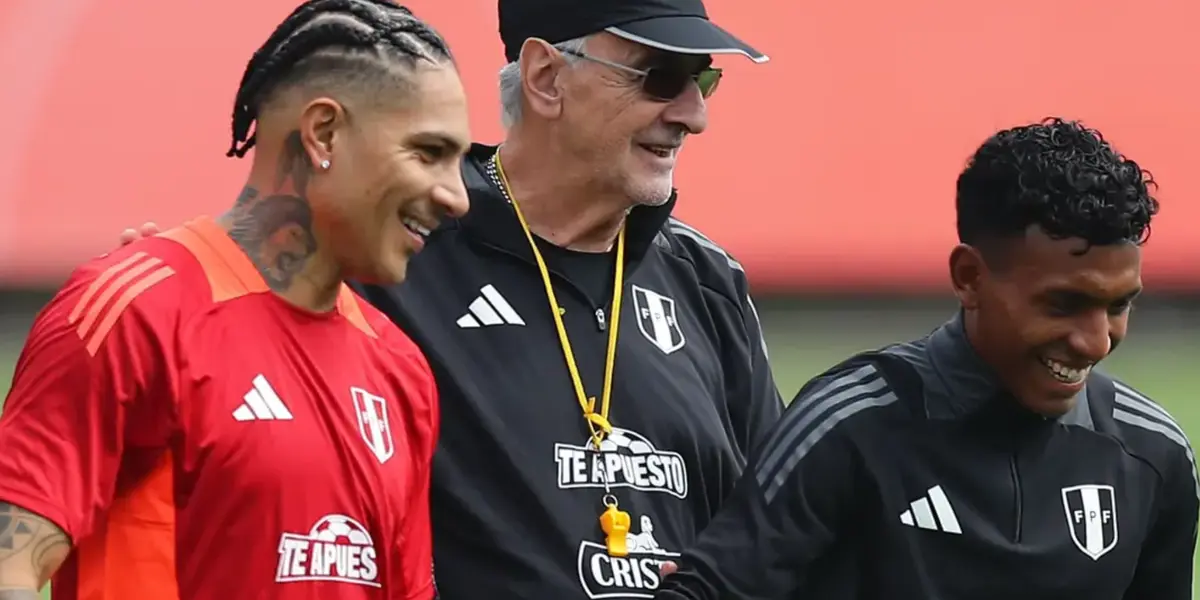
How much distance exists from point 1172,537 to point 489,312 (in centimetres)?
119

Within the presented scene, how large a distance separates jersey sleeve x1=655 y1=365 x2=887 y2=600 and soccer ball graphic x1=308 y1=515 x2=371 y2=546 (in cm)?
51

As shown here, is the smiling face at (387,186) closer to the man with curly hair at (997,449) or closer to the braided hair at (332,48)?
the braided hair at (332,48)

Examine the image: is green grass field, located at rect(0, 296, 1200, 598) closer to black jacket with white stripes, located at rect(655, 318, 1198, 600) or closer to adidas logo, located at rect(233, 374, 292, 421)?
black jacket with white stripes, located at rect(655, 318, 1198, 600)

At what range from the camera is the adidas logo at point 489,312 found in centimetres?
361

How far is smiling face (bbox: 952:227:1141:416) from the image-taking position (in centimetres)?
316

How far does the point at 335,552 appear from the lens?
2914 mm

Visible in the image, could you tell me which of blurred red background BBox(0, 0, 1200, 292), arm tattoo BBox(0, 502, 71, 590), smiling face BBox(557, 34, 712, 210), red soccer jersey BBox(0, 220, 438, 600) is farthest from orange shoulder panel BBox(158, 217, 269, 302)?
blurred red background BBox(0, 0, 1200, 292)

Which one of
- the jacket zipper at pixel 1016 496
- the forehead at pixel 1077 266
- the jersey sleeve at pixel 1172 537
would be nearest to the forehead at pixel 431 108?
the forehead at pixel 1077 266

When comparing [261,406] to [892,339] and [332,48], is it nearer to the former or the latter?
[332,48]

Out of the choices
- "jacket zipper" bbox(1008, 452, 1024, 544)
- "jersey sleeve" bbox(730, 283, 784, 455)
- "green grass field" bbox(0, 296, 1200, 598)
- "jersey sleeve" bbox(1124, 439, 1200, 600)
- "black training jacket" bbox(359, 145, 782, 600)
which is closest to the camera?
"jacket zipper" bbox(1008, 452, 1024, 544)

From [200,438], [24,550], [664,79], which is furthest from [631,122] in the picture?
[24,550]

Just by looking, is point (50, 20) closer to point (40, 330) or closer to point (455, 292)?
point (455, 292)

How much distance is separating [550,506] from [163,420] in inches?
35.1

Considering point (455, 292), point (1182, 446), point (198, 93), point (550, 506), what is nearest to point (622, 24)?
point (455, 292)
